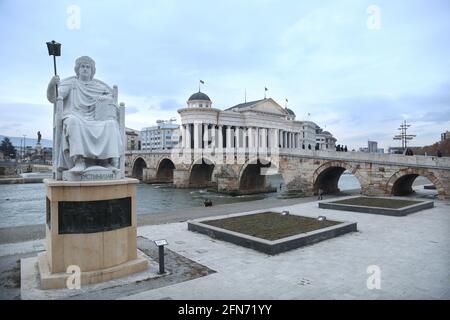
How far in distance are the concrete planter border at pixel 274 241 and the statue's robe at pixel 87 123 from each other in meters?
4.31

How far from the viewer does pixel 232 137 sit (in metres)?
59.1

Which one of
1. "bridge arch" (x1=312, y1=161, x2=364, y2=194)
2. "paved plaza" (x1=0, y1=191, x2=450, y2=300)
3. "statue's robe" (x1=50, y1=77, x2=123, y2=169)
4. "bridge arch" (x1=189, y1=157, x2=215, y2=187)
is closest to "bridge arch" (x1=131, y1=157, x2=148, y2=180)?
"bridge arch" (x1=189, y1=157, x2=215, y2=187)

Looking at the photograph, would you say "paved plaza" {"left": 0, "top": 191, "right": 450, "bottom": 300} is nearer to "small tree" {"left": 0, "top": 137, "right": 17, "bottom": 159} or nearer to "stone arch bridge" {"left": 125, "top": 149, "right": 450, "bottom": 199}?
"stone arch bridge" {"left": 125, "top": 149, "right": 450, "bottom": 199}

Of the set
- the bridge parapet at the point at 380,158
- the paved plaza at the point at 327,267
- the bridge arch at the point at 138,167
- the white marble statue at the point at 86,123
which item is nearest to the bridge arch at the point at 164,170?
the bridge arch at the point at 138,167

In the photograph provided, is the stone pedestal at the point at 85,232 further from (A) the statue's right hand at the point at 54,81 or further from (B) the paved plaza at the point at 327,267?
(A) the statue's right hand at the point at 54,81

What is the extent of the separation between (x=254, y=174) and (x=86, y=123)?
32350mm

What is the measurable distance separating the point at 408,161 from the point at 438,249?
14.3 metres

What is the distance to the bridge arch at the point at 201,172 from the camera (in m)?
44.2

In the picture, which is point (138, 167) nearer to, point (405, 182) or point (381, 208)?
point (405, 182)

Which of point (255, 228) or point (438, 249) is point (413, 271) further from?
point (255, 228)

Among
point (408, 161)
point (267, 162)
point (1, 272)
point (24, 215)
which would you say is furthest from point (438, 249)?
point (267, 162)

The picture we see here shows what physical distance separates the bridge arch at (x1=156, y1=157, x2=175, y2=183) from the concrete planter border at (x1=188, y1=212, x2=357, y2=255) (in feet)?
133

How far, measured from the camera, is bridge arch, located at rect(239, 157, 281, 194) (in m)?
35.2
